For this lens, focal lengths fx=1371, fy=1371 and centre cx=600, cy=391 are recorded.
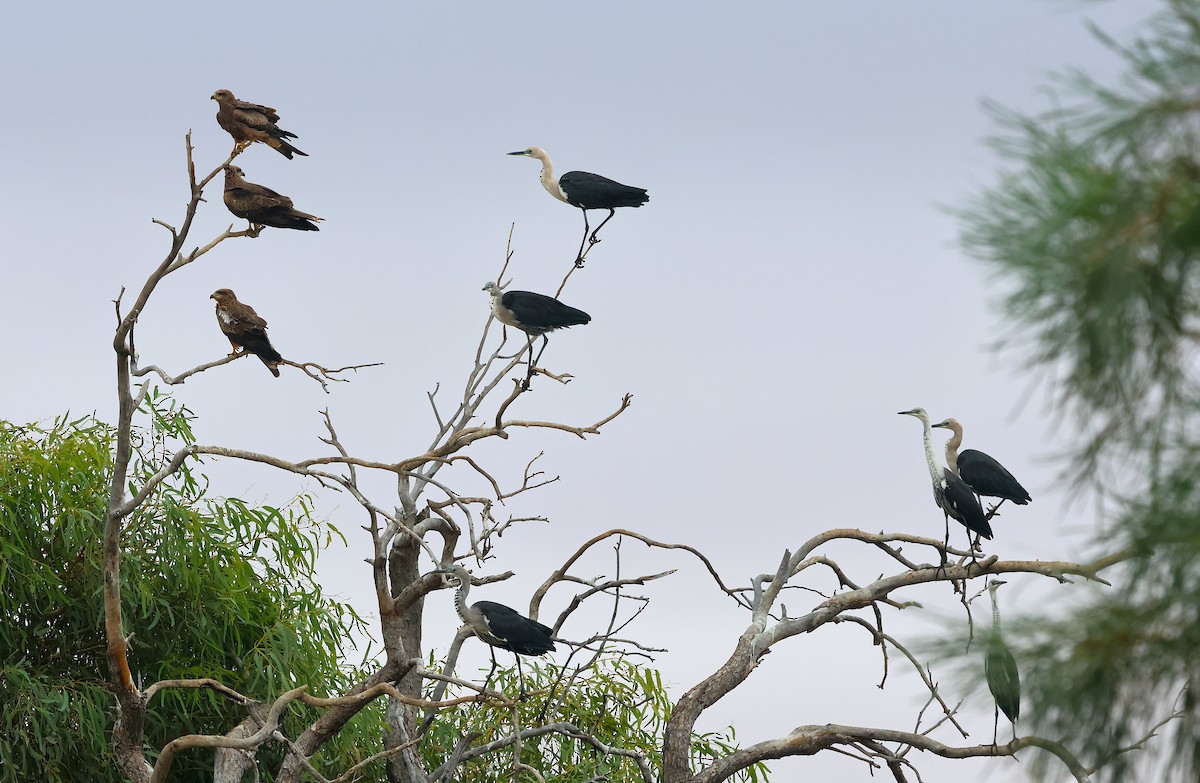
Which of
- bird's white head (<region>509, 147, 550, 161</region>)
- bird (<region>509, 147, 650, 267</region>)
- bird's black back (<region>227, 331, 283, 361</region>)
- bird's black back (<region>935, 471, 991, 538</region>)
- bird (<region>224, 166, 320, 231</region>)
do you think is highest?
bird's white head (<region>509, 147, 550, 161</region>)

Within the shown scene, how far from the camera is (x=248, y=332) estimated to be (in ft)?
19.8

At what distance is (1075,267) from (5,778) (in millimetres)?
5604

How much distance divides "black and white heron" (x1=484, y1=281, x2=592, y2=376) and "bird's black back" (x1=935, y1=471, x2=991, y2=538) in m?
1.80

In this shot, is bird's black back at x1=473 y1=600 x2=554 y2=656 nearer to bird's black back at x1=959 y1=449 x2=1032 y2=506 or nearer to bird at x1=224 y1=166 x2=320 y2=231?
bird at x1=224 y1=166 x2=320 y2=231

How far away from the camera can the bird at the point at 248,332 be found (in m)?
6.02

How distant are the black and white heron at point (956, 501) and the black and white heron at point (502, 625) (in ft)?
6.20

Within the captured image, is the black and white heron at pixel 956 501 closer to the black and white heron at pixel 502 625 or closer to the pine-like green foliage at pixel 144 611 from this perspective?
the black and white heron at pixel 502 625

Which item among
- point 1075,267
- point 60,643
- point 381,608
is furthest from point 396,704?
point 1075,267

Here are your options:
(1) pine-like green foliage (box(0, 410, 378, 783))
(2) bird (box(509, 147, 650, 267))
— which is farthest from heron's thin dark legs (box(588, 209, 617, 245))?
(1) pine-like green foliage (box(0, 410, 378, 783))

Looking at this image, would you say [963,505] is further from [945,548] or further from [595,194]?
[595,194]

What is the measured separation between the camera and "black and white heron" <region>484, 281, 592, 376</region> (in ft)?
20.1

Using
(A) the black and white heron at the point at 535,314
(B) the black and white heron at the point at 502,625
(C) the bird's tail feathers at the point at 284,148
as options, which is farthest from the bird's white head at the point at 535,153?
(B) the black and white heron at the point at 502,625

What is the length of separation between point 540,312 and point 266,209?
1.28 meters

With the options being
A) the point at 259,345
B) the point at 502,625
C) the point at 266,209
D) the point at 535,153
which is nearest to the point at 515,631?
the point at 502,625
